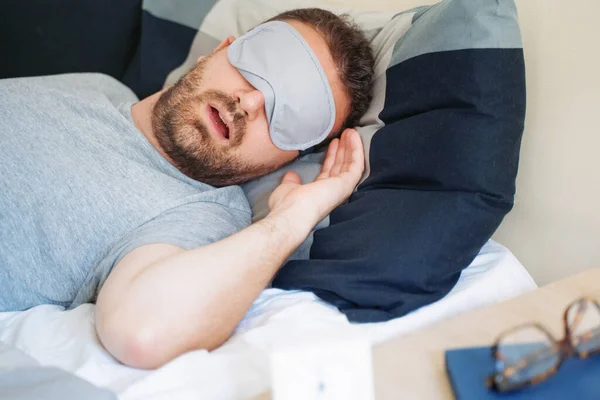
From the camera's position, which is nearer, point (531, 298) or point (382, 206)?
point (531, 298)

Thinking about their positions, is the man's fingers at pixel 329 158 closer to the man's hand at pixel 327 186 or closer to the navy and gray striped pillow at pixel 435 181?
the man's hand at pixel 327 186

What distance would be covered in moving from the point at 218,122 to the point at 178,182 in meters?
0.16

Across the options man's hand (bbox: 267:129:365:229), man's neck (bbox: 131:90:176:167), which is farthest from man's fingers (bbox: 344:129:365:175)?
man's neck (bbox: 131:90:176:167)

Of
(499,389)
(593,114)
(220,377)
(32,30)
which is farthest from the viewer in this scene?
(32,30)

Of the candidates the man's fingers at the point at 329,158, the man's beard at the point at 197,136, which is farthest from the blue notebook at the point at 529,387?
the man's beard at the point at 197,136

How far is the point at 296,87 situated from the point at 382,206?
339 mm

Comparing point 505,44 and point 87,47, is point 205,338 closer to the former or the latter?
point 505,44

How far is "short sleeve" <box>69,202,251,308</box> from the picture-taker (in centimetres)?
96

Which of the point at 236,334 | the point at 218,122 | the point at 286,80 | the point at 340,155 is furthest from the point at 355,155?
the point at 236,334

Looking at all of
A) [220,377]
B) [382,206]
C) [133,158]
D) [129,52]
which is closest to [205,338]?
[220,377]

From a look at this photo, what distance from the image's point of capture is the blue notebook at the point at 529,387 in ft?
1.78

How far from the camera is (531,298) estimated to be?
0.77 m

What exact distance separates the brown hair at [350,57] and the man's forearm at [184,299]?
1.47ft

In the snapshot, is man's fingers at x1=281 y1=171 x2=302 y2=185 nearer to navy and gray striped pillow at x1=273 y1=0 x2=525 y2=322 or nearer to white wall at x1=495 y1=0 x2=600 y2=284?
navy and gray striped pillow at x1=273 y1=0 x2=525 y2=322
